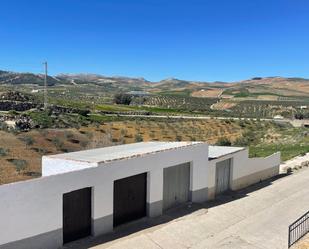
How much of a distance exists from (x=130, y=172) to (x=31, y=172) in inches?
319

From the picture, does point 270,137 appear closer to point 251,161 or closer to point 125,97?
point 251,161

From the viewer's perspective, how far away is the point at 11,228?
10.5 metres

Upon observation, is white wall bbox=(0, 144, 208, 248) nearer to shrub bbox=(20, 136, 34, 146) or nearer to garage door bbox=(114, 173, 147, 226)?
garage door bbox=(114, 173, 147, 226)

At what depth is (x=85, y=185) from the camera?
12.5 meters

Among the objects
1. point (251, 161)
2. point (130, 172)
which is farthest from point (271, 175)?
point (130, 172)

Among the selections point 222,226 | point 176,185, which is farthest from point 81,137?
point 222,226

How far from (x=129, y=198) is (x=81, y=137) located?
21729mm

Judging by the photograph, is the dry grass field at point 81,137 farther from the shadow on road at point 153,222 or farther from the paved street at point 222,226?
the paved street at point 222,226

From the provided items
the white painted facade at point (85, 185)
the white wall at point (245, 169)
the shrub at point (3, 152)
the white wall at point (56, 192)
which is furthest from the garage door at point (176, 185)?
the shrub at point (3, 152)

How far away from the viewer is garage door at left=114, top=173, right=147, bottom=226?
46.5ft

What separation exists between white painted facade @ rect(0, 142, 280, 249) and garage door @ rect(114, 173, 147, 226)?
0.27m

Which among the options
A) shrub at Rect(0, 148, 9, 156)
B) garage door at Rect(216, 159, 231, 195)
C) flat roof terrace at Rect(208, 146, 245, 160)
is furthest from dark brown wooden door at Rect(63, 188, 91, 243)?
shrub at Rect(0, 148, 9, 156)

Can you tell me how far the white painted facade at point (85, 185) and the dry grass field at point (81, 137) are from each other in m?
6.73

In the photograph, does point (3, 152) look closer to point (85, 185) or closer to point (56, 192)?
point (85, 185)
